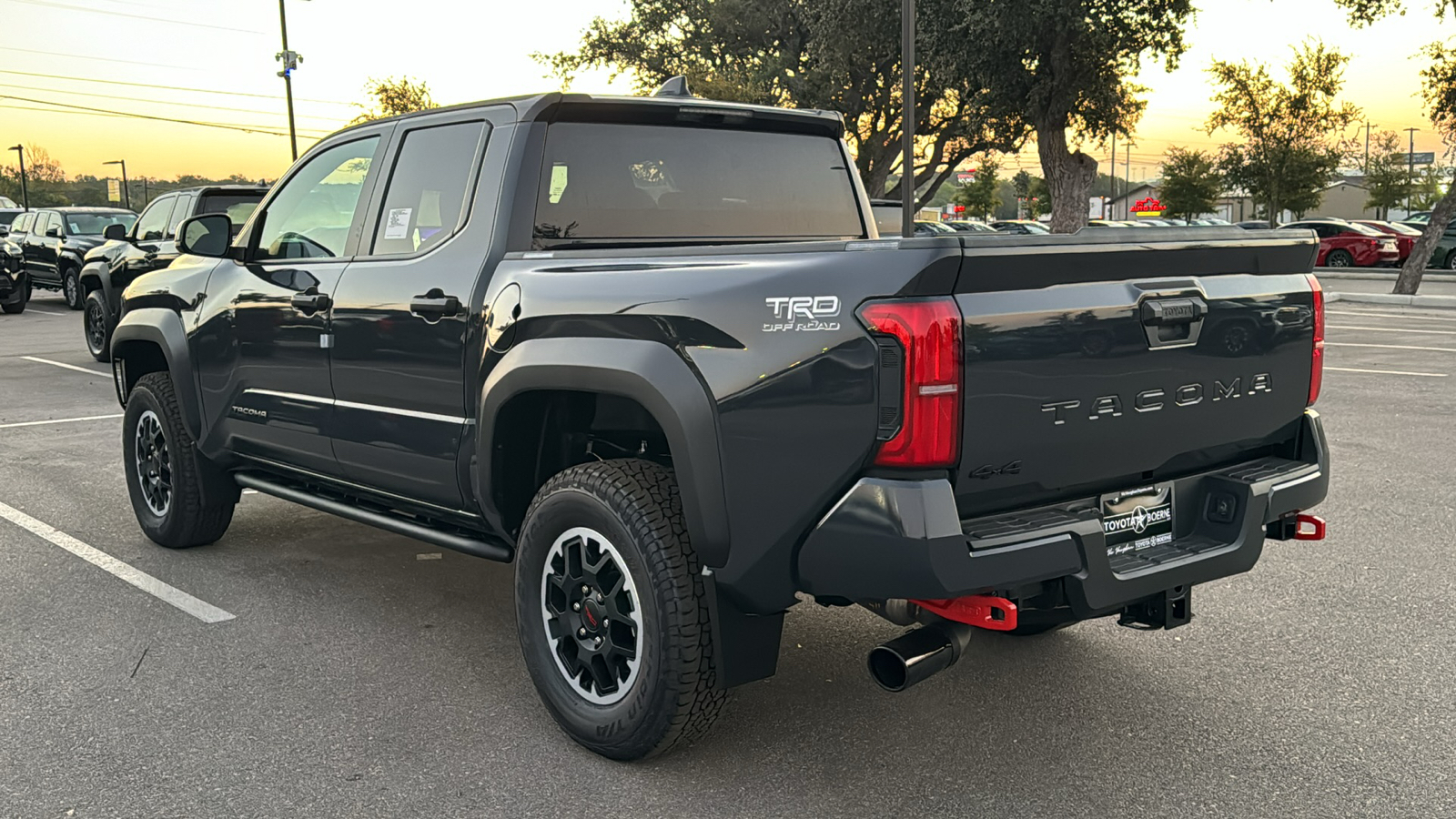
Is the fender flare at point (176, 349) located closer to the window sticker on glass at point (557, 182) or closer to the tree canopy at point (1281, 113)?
the window sticker on glass at point (557, 182)

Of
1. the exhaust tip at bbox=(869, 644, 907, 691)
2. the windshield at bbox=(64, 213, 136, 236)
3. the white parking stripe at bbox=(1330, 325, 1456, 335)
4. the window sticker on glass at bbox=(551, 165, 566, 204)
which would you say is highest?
the windshield at bbox=(64, 213, 136, 236)

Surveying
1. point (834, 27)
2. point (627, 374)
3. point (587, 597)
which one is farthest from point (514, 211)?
point (834, 27)

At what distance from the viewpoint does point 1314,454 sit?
375 cm

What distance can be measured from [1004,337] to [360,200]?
9.02ft

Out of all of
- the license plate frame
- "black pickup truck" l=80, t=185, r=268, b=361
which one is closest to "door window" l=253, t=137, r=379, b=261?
the license plate frame

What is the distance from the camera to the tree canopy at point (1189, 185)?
60938mm

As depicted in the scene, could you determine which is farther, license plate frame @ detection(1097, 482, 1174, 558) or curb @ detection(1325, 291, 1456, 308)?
curb @ detection(1325, 291, 1456, 308)

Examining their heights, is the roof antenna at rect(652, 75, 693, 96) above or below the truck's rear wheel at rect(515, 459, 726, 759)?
above

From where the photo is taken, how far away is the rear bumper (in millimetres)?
2824

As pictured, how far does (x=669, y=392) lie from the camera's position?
3.20 m

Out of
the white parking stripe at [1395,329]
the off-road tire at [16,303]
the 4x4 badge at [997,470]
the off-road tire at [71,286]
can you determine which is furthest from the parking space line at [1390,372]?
the off-road tire at [16,303]

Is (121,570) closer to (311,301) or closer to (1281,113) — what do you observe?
(311,301)

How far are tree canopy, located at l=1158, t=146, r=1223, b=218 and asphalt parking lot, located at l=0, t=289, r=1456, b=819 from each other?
2349 inches

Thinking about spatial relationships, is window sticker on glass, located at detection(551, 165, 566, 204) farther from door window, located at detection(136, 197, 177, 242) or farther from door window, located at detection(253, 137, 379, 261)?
door window, located at detection(136, 197, 177, 242)
